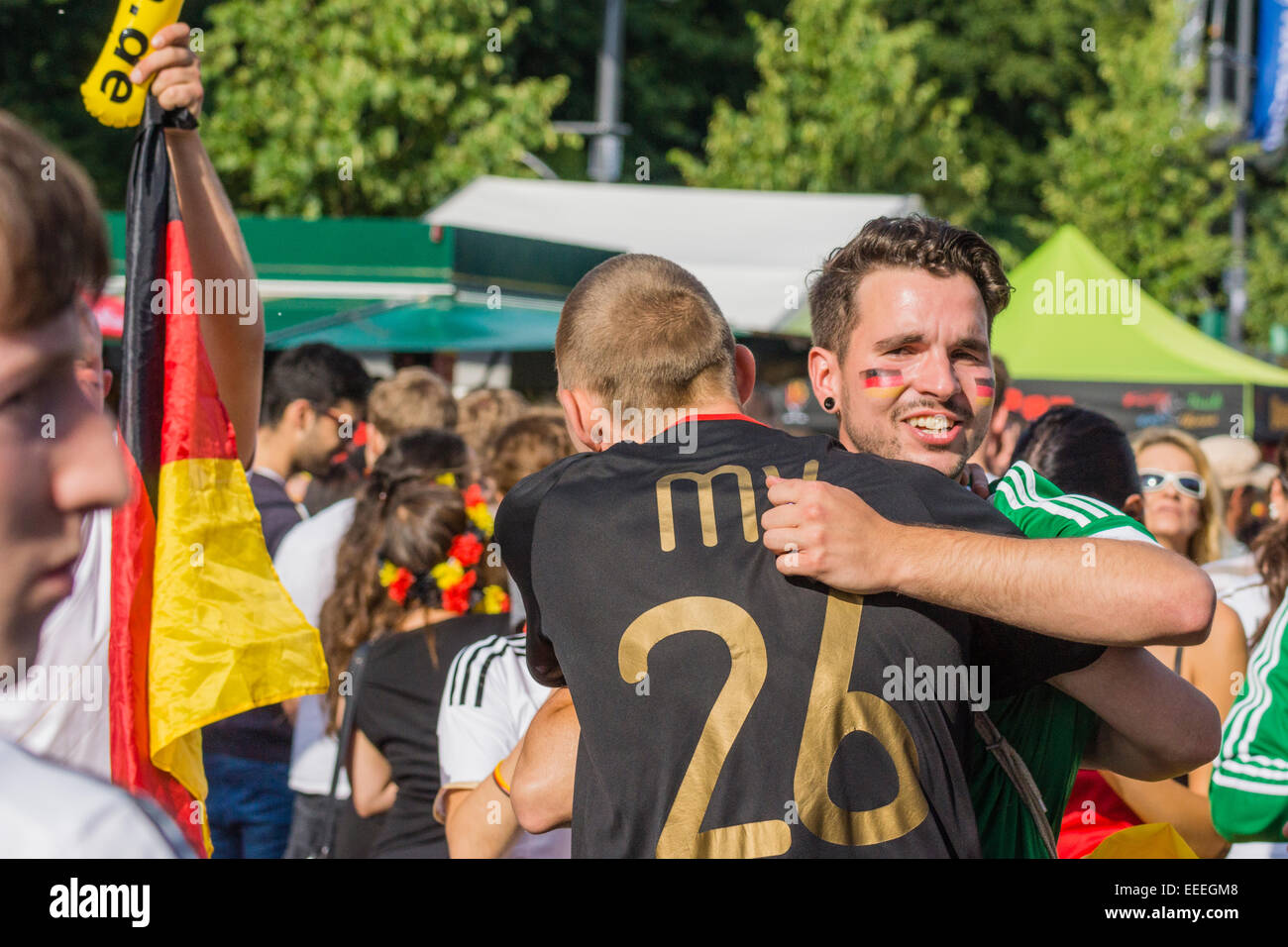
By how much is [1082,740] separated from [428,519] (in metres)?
2.38

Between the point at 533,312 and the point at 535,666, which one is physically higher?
the point at 533,312

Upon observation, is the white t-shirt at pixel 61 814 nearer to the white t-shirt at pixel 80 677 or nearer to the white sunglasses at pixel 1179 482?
the white t-shirt at pixel 80 677

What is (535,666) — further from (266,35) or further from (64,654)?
(266,35)

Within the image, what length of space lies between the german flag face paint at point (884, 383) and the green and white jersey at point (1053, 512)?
10.2 inches

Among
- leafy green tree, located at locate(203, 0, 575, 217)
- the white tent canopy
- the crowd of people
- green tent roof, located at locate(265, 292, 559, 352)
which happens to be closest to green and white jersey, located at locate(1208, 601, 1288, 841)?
the crowd of people

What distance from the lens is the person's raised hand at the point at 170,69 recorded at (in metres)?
2.52

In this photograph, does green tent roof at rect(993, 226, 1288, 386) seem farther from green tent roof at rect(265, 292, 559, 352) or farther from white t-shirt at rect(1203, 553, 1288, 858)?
white t-shirt at rect(1203, 553, 1288, 858)

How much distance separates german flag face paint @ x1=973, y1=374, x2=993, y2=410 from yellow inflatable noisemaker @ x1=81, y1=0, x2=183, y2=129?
1669mm

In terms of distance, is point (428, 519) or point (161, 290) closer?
point (161, 290)

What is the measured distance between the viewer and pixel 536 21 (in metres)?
25.2

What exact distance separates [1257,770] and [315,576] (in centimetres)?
304

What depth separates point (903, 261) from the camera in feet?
7.51

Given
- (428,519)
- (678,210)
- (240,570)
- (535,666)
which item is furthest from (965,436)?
(678,210)

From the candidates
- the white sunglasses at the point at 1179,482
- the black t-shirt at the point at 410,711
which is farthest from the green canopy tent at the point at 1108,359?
the black t-shirt at the point at 410,711
